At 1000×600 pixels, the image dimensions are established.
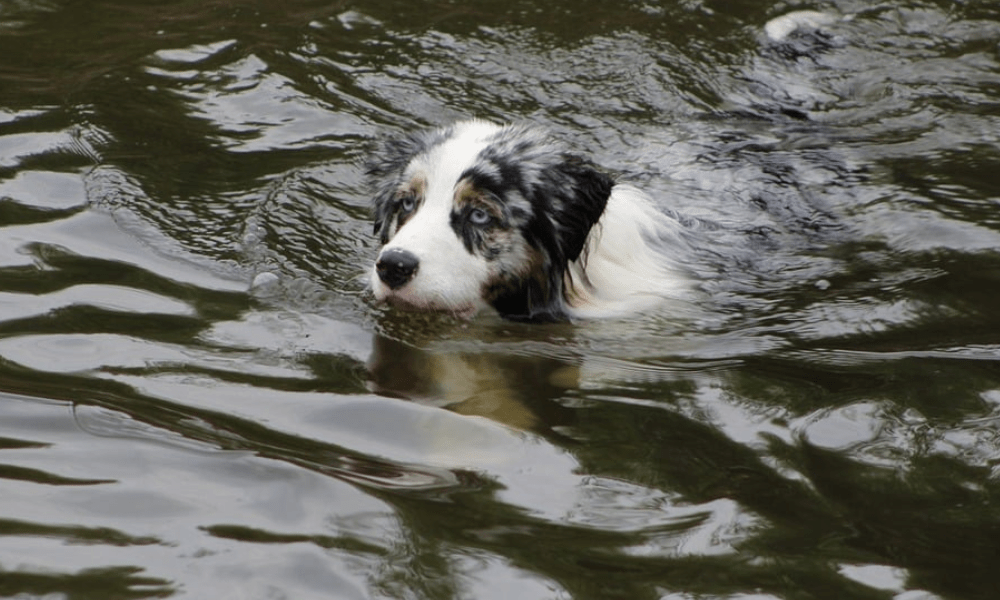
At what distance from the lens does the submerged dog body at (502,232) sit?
5336 mm

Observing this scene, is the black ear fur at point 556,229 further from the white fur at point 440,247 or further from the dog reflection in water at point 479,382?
the dog reflection in water at point 479,382

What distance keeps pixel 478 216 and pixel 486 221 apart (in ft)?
0.13

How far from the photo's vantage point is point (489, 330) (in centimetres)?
562

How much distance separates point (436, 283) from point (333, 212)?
189cm

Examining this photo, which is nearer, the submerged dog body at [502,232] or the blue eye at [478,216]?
the submerged dog body at [502,232]

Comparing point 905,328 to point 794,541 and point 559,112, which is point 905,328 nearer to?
point 794,541

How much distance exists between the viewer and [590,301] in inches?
234

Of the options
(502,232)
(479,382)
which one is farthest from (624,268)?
(479,382)

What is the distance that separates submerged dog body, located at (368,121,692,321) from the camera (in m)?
5.34

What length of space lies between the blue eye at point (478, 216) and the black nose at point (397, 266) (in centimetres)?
37

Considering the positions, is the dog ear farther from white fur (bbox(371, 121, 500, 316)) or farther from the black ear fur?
→ white fur (bbox(371, 121, 500, 316))

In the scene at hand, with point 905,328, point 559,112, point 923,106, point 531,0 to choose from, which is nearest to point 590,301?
point 905,328

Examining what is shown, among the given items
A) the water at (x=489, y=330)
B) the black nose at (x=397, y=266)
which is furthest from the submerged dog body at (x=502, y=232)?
the water at (x=489, y=330)

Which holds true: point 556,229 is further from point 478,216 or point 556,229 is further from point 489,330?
point 489,330
